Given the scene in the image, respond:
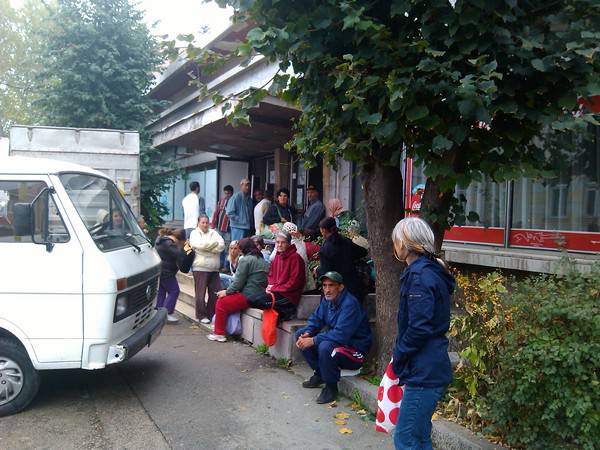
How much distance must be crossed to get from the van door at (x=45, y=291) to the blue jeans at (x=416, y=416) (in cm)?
298

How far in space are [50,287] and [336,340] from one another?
105 inches

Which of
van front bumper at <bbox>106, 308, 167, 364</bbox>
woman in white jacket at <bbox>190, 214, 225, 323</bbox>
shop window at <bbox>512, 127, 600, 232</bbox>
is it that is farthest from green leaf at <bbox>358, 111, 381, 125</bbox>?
woman in white jacket at <bbox>190, 214, 225, 323</bbox>

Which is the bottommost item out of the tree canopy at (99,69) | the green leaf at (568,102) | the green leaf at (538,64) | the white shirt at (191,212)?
the white shirt at (191,212)

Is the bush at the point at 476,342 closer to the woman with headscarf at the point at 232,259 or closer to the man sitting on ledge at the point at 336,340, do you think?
the man sitting on ledge at the point at 336,340

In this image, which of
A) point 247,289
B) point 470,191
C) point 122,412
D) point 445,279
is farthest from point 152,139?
point 445,279

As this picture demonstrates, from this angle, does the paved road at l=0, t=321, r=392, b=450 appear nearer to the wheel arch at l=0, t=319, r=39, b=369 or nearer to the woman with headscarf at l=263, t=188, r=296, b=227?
the wheel arch at l=0, t=319, r=39, b=369

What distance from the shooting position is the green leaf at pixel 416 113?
3.76m

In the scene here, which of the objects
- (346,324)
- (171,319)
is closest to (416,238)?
(346,324)

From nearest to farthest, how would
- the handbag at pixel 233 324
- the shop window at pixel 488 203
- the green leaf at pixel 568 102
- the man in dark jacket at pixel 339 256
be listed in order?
the green leaf at pixel 568 102 < the man in dark jacket at pixel 339 256 < the shop window at pixel 488 203 < the handbag at pixel 233 324

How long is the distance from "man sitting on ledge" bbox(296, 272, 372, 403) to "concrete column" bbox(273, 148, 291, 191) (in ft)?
25.1

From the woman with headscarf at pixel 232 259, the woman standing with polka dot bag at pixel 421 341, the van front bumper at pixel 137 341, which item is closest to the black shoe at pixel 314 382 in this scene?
the van front bumper at pixel 137 341

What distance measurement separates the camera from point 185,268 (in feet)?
27.1

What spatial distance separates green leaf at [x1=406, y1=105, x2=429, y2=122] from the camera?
376cm

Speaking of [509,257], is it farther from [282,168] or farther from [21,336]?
[282,168]
